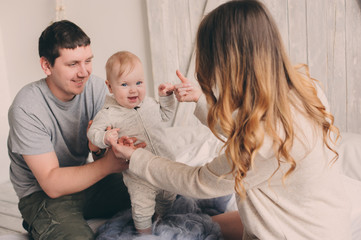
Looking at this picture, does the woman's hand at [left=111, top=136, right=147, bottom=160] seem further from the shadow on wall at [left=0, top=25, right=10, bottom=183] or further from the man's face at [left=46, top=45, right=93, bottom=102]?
the shadow on wall at [left=0, top=25, right=10, bottom=183]

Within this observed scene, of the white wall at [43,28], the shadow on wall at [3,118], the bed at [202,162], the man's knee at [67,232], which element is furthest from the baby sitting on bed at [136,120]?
the shadow on wall at [3,118]

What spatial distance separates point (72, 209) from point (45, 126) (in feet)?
1.32

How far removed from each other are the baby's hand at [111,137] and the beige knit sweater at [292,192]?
353mm

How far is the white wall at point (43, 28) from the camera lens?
133 inches

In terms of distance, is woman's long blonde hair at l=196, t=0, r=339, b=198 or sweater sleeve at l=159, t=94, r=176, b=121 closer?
woman's long blonde hair at l=196, t=0, r=339, b=198

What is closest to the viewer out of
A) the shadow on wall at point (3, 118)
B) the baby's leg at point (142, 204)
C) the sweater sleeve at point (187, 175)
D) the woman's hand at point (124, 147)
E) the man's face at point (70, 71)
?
the sweater sleeve at point (187, 175)

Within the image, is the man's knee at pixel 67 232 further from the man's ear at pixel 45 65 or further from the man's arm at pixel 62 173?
the man's ear at pixel 45 65

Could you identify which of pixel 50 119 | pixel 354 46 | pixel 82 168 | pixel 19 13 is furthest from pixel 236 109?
pixel 19 13

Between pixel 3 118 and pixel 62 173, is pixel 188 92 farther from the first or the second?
pixel 3 118

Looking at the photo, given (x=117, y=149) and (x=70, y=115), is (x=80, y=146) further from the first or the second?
(x=117, y=149)

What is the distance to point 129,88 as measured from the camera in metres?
1.56

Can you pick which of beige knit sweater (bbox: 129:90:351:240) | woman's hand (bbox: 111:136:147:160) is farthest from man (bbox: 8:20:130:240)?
beige knit sweater (bbox: 129:90:351:240)

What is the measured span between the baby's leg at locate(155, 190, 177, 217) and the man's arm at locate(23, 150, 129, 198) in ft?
0.77

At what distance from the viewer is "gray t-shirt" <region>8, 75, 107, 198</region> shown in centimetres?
168
